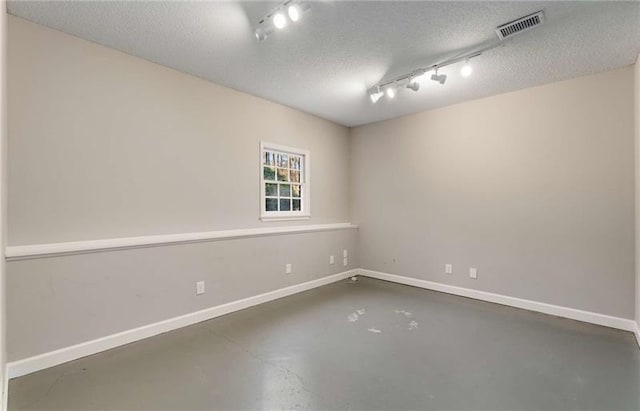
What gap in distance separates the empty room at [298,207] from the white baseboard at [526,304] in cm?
3

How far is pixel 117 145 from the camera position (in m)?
2.75

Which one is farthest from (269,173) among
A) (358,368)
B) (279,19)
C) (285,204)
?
(358,368)

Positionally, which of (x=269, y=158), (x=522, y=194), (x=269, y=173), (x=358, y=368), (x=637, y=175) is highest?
(x=269, y=158)

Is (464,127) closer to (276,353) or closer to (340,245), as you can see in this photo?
(340,245)

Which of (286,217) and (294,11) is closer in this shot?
(294,11)

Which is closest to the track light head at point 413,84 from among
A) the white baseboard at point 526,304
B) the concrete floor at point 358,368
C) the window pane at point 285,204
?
the window pane at point 285,204

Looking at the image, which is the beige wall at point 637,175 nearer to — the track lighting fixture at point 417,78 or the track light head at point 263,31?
the track lighting fixture at point 417,78

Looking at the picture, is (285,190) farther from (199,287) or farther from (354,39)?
(354,39)

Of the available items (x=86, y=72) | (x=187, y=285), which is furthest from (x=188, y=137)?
(x=187, y=285)

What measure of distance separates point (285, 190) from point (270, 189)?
28cm

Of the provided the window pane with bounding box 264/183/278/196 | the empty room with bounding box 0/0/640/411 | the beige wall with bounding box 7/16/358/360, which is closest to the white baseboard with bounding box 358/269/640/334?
the empty room with bounding box 0/0/640/411

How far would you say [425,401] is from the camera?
1.92m

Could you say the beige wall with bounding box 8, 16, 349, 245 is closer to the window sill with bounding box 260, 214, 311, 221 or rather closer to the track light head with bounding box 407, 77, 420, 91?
the window sill with bounding box 260, 214, 311, 221

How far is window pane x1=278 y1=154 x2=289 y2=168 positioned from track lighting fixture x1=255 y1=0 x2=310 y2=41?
2014 millimetres
